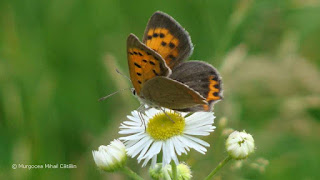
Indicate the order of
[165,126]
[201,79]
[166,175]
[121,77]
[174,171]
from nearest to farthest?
[174,171]
[166,175]
[201,79]
[165,126]
[121,77]

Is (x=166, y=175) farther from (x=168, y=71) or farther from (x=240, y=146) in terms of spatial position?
(x=168, y=71)

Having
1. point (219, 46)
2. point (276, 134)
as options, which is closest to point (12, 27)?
point (219, 46)

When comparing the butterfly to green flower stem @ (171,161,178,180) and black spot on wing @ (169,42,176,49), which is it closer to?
black spot on wing @ (169,42,176,49)

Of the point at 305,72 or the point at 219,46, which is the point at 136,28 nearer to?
the point at 219,46

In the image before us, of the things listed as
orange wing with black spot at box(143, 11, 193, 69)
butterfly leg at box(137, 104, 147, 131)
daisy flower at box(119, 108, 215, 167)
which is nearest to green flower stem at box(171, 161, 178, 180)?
daisy flower at box(119, 108, 215, 167)

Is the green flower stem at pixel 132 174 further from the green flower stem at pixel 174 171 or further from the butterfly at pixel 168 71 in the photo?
the butterfly at pixel 168 71

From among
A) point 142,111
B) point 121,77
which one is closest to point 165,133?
point 142,111

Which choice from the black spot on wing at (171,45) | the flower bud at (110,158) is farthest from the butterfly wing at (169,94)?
the flower bud at (110,158)

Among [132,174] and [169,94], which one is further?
[169,94]
